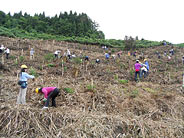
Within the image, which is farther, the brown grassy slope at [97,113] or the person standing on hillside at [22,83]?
the person standing on hillside at [22,83]

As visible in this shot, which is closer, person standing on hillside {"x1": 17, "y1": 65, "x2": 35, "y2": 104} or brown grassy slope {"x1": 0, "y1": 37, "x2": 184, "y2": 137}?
brown grassy slope {"x1": 0, "y1": 37, "x2": 184, "y2": 137}

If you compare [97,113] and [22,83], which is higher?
[22,83]

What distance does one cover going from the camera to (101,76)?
910 cm

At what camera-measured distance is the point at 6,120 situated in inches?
150

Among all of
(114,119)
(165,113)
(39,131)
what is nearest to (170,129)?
(165,113)

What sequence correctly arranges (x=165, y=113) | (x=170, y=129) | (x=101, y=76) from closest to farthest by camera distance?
(x=170, y=129)
(x=165, y=113)
(x=101, y=76)

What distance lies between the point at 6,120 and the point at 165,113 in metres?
4.78

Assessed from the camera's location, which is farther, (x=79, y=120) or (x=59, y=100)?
(x=59, y=100)

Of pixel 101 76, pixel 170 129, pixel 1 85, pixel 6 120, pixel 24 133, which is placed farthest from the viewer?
pixel 101 76

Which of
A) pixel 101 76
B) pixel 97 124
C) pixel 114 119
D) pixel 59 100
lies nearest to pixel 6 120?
pixel 59 100

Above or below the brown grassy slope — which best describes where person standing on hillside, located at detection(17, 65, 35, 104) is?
above

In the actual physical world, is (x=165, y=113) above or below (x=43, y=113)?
below

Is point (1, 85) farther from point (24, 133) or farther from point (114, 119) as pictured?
point (114, 119)

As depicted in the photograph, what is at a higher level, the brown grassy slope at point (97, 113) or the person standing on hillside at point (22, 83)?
the person standing on hillside at point (22, 83)
